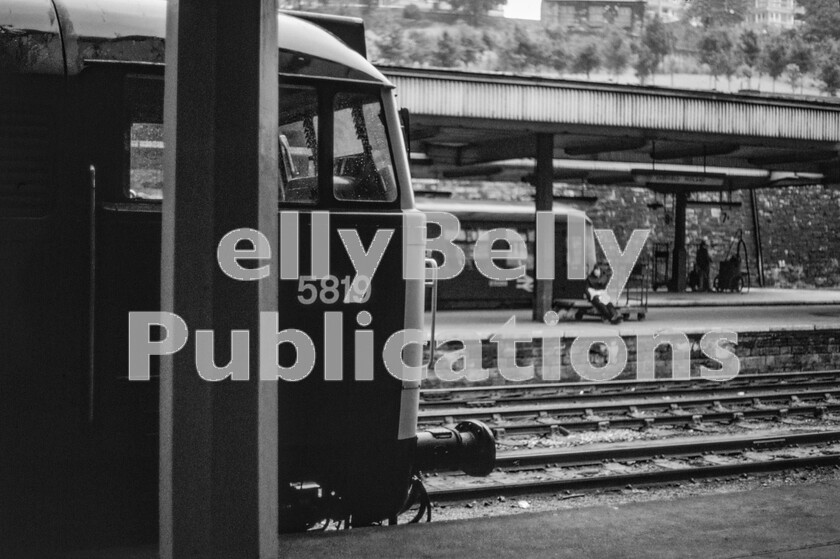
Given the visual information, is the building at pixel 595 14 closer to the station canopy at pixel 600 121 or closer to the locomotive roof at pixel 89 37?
the station canopy at pixel 600 121

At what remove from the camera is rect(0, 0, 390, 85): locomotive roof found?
13.4ft

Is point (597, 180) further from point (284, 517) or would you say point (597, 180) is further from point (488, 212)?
point (284, 517)

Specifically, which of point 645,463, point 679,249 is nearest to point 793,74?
point 679,249

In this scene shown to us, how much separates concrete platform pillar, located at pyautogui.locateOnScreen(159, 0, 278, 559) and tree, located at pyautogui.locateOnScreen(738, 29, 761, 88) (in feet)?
111

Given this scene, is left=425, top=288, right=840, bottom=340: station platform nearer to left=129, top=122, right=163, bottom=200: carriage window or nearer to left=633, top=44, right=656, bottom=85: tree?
left=129, top=122, right=163, bottom=200: carriage window

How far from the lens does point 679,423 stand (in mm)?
10297

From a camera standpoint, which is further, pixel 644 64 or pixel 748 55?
pixel 644 64

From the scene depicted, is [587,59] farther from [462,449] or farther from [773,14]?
[462,449]

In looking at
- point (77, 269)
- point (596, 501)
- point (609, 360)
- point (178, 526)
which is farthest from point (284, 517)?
point (609, 360)

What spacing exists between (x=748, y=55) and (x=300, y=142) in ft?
109

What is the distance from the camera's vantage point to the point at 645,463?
27.3 feet

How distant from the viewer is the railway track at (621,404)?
32.8 feet

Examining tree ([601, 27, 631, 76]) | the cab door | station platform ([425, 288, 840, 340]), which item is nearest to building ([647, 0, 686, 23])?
tree ([601, 27, 631, 76])

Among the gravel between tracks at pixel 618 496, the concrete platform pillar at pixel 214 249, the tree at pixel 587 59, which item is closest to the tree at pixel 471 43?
the tree at pixel 587 59
